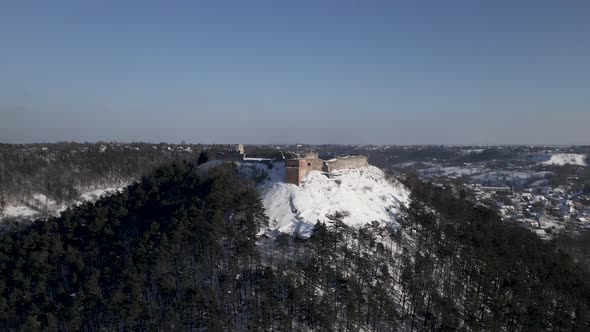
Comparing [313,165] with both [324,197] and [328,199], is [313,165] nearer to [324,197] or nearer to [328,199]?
[324,197]

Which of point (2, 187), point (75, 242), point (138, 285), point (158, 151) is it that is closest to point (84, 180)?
point (2, 187)

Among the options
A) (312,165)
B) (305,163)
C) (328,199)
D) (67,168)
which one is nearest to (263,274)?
(328,199)

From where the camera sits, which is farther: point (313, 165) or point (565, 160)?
point (565, 160)

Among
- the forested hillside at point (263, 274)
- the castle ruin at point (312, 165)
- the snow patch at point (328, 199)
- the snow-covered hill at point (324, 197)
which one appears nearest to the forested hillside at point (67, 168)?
the forested hillside at point (263, 274)

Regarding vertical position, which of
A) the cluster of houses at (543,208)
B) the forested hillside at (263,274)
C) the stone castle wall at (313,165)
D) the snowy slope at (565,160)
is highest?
the stone castle wall at (313,165)

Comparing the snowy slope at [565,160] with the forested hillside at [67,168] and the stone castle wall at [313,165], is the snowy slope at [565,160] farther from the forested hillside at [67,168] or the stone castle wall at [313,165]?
the stone castle wall at [313,165]

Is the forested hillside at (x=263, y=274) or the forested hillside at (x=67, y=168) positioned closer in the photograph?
the forested hillside at (x=263, y=274)

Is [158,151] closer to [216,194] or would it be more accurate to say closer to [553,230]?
[216,194]
